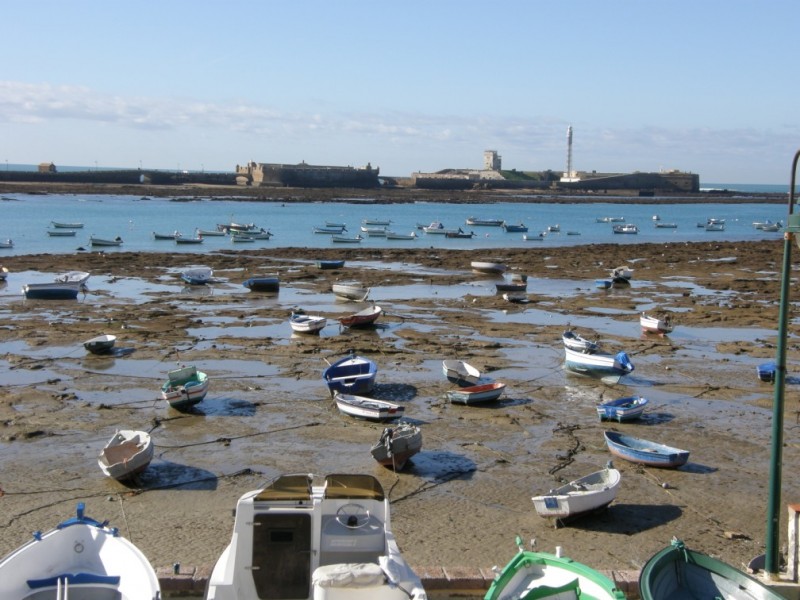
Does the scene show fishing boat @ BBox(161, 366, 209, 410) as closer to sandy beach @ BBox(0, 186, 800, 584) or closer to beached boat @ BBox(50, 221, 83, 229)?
sandy beach @ BBox(0, 186, 800, 584)

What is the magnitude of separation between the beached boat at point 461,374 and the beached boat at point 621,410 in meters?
3.52

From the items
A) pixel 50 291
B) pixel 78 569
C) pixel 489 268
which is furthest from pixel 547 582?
pixel 489 268

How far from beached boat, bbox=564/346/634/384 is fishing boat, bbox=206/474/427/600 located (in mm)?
14613

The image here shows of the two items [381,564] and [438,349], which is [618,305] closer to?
[438,349]

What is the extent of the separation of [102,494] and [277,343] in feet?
43.2

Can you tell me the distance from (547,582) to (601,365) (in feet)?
47.8

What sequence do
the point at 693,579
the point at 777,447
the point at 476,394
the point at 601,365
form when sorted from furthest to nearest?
1. the point at 601,365
2. the point at 476,394
3. the point at 777,447
4. the point at 693,579

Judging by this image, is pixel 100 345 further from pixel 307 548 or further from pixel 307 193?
pixel 307 193

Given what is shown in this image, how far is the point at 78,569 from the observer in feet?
28.0

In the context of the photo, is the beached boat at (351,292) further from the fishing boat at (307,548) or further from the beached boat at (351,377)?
the fishing boat at (307,548)

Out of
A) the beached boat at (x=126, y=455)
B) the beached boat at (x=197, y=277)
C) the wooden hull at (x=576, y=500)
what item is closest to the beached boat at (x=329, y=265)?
the beached boat at (x=197, y=277)

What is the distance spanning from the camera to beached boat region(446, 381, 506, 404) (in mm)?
20500

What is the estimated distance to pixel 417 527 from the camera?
13.5 m

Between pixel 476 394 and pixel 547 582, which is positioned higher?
pixel 547 582
